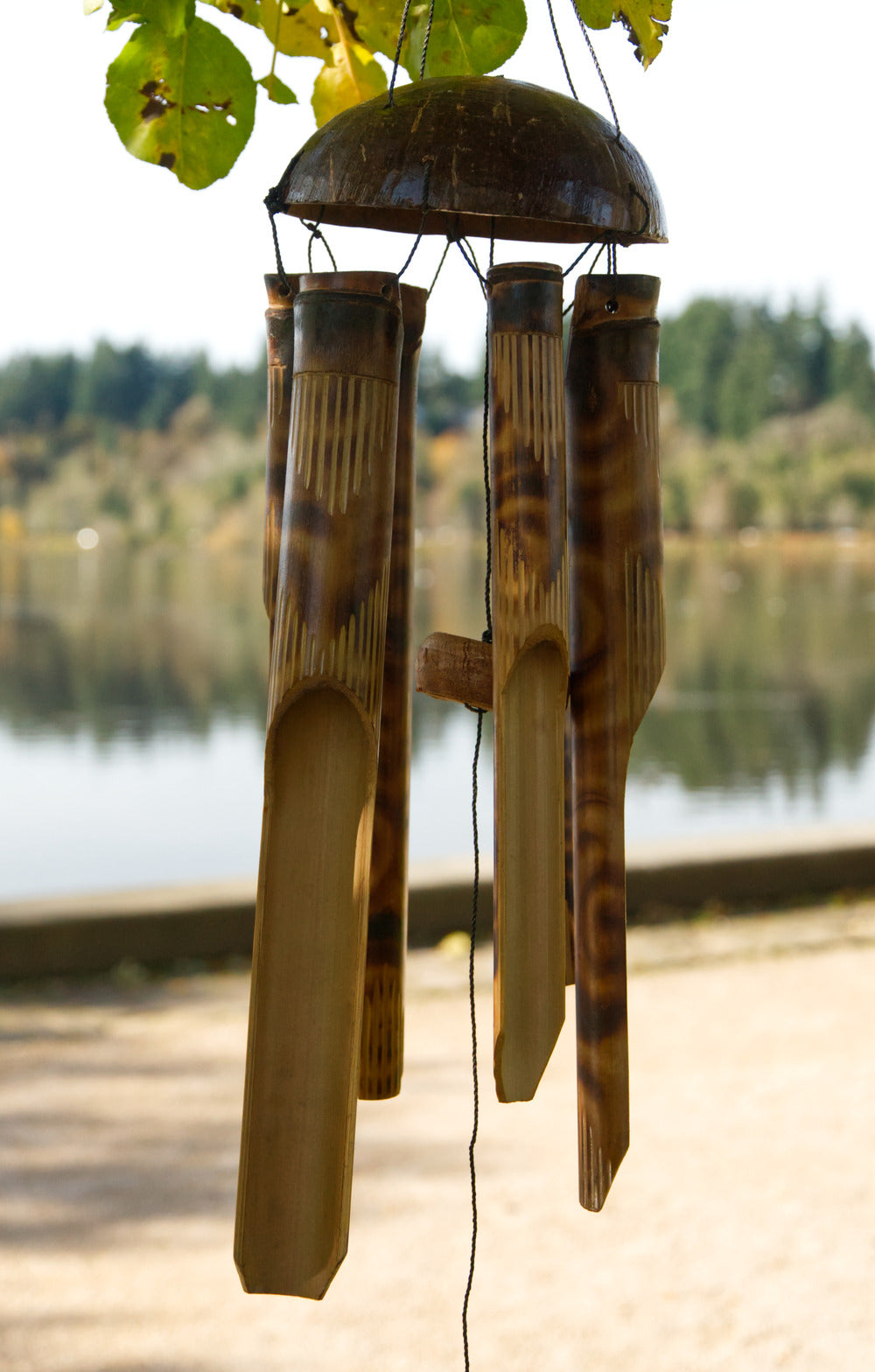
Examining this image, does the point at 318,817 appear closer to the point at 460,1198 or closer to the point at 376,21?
the point at 376,21

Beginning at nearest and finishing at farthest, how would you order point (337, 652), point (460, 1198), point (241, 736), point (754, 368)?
1. point (337, 652)
2. point (460, 1198)
3. point (241, 736)
4. point (754, 368)

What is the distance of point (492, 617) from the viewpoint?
1356 mm

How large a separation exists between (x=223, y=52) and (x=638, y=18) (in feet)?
1.52

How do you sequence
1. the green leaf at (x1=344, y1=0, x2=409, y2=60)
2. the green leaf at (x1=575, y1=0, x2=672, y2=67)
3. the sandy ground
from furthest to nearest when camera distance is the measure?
the sandy ground, the green leaf at (x1=344, y1=0, x2=409, y2=60), the green leaf at (x1=575, y1=0, x2=672, y2=67)

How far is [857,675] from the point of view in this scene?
16.1 metres

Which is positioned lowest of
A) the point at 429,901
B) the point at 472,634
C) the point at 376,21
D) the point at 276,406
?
the point at 429,901

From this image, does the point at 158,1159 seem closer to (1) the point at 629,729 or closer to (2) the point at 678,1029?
(2) the point at 678,1029

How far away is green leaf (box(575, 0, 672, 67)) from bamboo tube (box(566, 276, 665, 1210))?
12.3 inches

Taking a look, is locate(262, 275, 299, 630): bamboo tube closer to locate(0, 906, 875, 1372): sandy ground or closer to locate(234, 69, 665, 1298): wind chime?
locate(234, 69, 665, 1298): wind chime

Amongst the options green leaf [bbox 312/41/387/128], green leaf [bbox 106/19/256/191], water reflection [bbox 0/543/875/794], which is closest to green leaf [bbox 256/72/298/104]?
green leaf [bbox 312/41/387/128]

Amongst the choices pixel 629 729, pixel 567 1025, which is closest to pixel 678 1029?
pixel 567 1025

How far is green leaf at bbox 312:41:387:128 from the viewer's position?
178cm

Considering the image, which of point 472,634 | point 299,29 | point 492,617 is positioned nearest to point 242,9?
point 299,29

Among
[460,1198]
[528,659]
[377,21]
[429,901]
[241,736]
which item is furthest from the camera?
[241,736]
